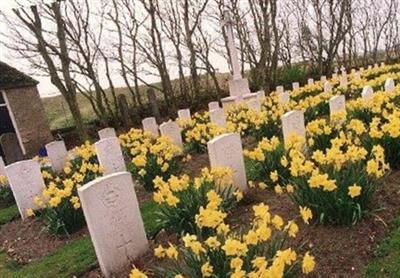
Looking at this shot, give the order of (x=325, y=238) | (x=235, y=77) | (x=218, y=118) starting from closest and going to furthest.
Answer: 1. (x=325, y=238)
2. (x=218, y=118)
3. (x=235, y=77)

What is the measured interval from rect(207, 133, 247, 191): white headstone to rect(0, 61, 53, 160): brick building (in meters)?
16.7

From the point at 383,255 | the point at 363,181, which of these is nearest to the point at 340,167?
the point at 363,181

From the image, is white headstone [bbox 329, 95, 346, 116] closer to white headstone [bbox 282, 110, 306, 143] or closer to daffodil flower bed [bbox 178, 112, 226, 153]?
white headstone [bbox 282, 110, 306, 143]

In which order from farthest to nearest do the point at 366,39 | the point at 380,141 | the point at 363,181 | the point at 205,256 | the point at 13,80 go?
1. the point at 366,39
2. the point at 13,80
3. the point at 380,141
4. the point at 363,181
5. the point at 205,256

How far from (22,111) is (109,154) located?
1421cm

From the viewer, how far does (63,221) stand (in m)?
6.51

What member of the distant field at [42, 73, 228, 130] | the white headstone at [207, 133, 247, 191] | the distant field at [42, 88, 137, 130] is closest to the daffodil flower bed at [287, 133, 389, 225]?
the white headstone at [207, 133, 247, 191]

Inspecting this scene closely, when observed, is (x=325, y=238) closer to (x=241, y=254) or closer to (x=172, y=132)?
(x=241, y=254)

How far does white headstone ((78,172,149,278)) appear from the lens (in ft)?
14.8

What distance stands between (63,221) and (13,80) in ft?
53.7

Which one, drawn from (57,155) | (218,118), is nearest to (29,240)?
(57,155)

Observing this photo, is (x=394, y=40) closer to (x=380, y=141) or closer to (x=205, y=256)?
(x=380, y=141)

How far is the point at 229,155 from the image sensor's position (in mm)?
5992

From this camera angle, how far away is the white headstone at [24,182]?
26.0 feet
